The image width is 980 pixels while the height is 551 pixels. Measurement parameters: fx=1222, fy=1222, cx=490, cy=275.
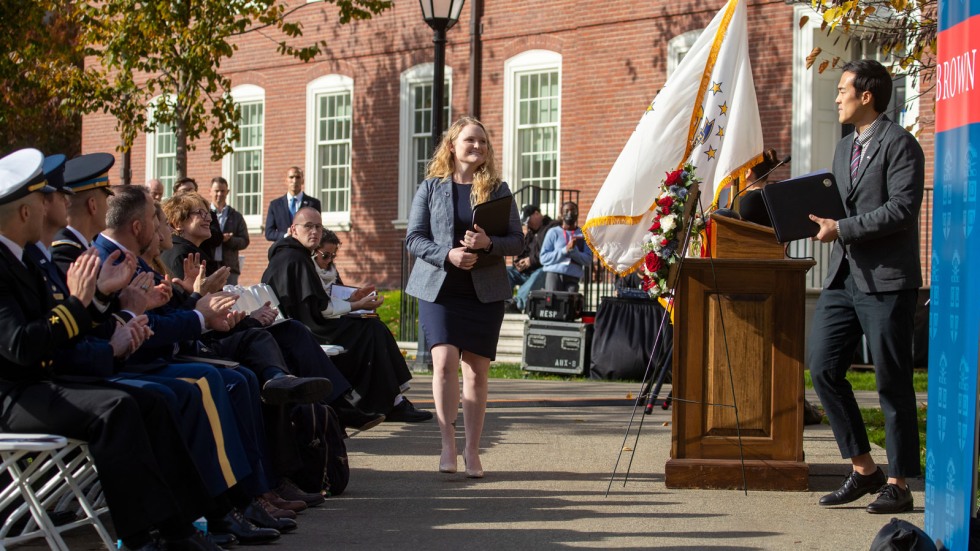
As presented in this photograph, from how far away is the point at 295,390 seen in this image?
245 inches

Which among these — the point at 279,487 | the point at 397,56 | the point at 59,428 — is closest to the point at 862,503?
the point at 279,487

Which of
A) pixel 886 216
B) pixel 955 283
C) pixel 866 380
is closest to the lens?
pixel 955 283

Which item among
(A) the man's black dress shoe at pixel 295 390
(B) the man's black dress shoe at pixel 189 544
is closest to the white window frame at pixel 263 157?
(A) the man's black dress shoe at pixel 295 390

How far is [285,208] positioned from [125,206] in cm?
916

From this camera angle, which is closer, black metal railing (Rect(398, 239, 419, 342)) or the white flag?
the white flag

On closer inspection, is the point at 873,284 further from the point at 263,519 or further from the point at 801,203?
the point at 263,519

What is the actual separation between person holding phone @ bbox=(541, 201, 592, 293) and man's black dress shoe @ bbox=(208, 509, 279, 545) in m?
11.4

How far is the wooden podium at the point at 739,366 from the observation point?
22.9 feet

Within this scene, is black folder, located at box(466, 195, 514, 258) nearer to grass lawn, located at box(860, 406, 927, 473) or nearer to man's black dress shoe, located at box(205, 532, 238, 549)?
man's black dress shoe, located at box(205, 532, 238, 549)

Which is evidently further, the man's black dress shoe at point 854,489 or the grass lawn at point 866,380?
the grass lawn at point 866,380

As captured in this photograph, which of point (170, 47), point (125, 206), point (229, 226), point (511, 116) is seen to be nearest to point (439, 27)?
point (229, 226)

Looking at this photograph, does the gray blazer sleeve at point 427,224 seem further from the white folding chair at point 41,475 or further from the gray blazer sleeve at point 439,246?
the white folding chair at point 41,475

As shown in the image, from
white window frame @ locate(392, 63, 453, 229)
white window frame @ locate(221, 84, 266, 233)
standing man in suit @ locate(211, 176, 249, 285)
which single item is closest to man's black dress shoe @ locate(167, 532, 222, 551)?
standing man in suit @ locate(211, 176, 249, 285)

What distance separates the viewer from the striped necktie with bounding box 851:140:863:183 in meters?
6.53
